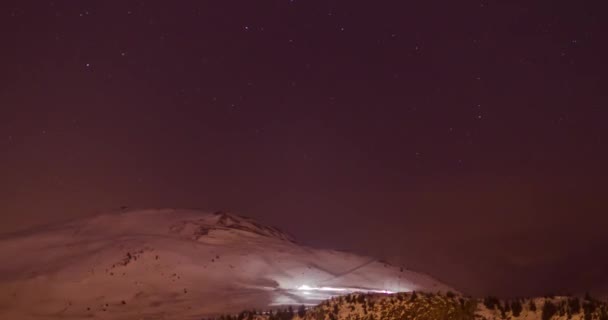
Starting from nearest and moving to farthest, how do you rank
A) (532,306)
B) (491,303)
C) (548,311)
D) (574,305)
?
(548,311), (574,305), (532,306), (491,303)

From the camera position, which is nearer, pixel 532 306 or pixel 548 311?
pixel 548 311

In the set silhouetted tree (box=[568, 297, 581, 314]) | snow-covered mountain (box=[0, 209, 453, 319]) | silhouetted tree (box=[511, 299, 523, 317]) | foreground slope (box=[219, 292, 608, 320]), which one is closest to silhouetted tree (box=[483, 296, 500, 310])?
foreground slope (box=[219, 292, 608, 320])

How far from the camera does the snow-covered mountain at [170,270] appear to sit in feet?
87.0

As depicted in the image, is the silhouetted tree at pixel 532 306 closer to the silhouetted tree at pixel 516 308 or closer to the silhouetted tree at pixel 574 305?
the silhouetted tree at pixel 516 308

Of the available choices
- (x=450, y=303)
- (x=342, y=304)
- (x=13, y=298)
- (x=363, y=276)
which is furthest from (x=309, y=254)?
(x=450, y=303)

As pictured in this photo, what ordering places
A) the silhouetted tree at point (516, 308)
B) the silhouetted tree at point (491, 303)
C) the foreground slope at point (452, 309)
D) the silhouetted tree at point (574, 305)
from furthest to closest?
the silhouetted tree at point (491, 303), the silhouetted tree at point (516, 308), the foreground slope at point (452, 309), the silhouetted tree at point (574, 305)

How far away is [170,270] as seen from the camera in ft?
104

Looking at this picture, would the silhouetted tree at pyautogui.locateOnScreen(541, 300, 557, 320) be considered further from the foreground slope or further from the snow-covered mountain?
the snow-covered mountain

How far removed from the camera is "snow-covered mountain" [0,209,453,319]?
87.0 ft

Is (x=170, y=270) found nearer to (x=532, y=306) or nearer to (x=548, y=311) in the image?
(x=532, y=306)

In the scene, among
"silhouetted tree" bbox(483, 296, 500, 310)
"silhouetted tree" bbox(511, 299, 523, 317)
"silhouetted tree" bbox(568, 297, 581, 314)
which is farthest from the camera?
"silhouetted tree" bbox(483, 296, 500, 310)

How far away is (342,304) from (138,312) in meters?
9.53

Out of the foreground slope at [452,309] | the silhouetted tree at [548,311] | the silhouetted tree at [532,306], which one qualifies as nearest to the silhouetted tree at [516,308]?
the foreground slope at [452,309]

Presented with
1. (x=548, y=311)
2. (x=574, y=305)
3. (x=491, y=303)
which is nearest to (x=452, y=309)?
(x=491, y=303)
